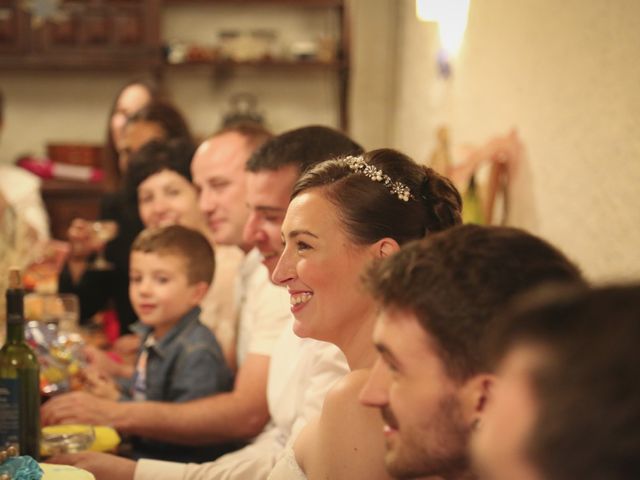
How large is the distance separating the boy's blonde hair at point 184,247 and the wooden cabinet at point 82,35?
3.40m

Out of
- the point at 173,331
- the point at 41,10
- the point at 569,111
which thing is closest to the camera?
the point at 173,331

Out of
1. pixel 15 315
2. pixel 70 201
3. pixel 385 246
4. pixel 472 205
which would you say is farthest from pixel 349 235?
pixel 70 201

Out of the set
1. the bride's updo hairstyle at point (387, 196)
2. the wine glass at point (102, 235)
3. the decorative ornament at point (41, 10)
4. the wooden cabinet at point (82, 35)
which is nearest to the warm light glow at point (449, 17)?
the wine glass at point (102, 235)

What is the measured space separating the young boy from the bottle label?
23.7 inches

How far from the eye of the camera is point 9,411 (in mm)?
1754

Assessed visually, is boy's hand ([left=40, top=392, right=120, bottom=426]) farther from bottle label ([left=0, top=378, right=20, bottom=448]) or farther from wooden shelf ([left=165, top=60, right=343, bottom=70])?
wooden shelf ([left=165, top=60, right=343, bottom=70])

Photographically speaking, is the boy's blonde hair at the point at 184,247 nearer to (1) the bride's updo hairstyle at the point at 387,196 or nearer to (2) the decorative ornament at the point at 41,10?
(1) the bride's updo hairstyle at the point at 387,196

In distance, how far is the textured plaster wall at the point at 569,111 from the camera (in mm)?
2316

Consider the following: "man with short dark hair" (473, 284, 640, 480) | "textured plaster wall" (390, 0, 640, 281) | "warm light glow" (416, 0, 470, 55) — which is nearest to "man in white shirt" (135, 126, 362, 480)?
"textured plaster wall" (390, 0, 640, 281)

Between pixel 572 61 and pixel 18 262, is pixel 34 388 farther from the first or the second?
pixel 572 61

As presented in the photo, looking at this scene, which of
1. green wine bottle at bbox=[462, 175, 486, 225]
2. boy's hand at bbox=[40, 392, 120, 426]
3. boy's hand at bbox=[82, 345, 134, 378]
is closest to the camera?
boy's hand at bbox=[40, 392, 120, 426]

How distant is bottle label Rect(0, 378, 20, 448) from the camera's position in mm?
1746

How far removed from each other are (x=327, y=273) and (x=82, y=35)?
15.4ft

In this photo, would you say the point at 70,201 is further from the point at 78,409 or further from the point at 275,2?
the point at 78,409
